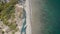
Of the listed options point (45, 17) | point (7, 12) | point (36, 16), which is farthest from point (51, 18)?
point (7, 12)

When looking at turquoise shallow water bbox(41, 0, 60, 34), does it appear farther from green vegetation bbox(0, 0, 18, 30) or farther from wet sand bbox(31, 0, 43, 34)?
green vegetation bbox(0, 0, 18, 30)

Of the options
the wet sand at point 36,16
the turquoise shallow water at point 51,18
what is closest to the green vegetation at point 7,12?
the wet sand at point 36,16

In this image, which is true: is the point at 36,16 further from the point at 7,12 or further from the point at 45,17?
the point at 7,12

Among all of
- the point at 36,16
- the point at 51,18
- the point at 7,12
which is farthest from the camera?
the point at 51,18

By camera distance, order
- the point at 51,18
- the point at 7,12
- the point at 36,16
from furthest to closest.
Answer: the point at 51,18
the point at 36,16
the point at 7,12

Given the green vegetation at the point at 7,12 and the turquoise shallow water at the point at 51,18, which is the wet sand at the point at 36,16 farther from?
the green vegetation at the point at 7,12

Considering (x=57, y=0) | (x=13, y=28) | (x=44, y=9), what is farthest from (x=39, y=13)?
(x=13, y=28)

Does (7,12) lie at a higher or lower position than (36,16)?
higher
